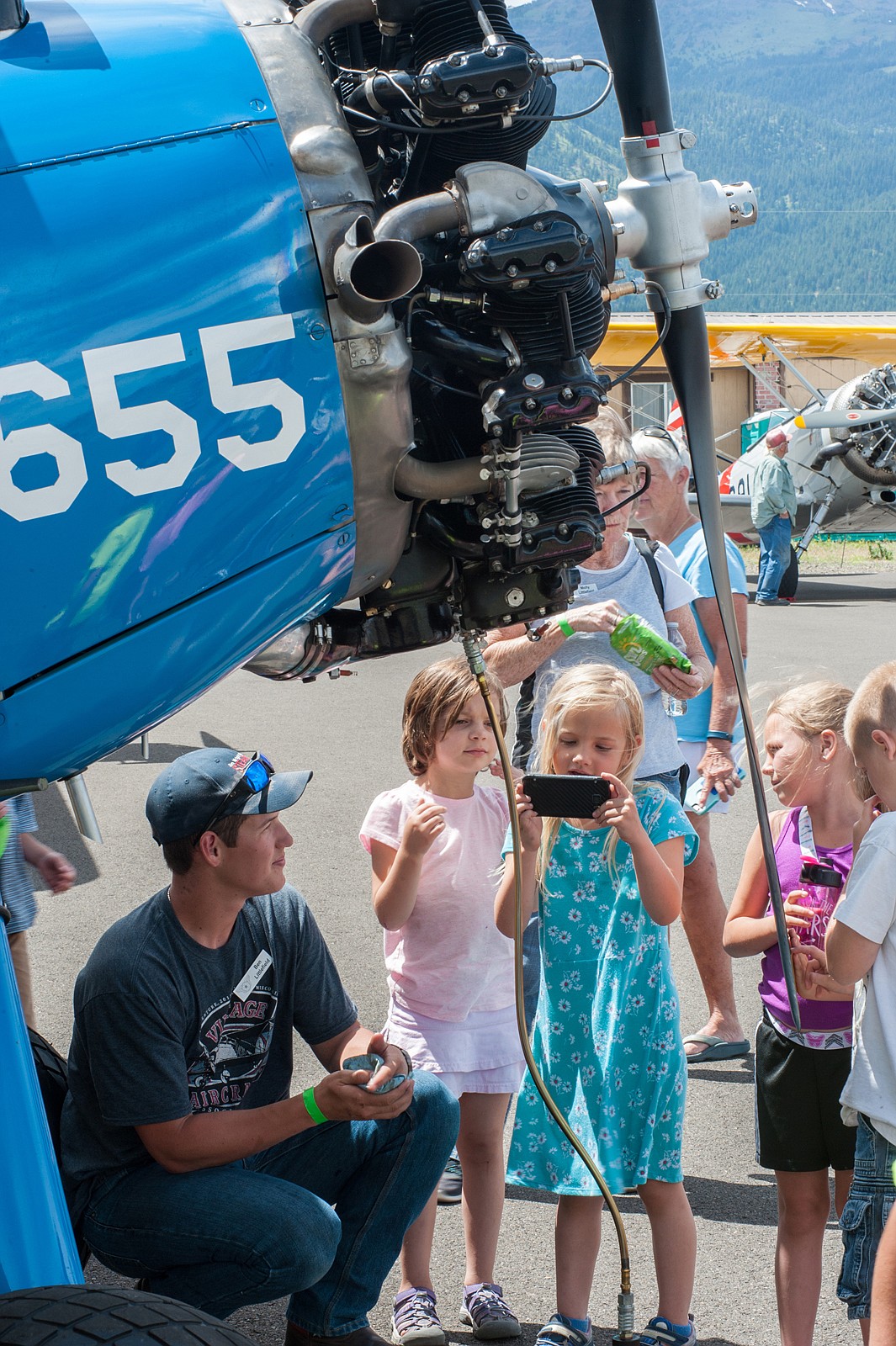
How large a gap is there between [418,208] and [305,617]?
1.75 ft

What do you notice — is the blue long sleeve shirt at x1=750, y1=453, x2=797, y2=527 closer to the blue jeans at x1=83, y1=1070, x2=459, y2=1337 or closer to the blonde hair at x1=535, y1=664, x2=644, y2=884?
the blonde hair at x1=535, y1=664, x2=644, y2=884

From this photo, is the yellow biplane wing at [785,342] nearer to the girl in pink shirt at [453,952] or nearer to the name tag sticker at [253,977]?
the girl in pink shirt at [453,952]

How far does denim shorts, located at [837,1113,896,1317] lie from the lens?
2402mm

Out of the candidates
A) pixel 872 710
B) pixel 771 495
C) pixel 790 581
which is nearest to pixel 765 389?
pixel 790 581

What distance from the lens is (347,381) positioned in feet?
5.11

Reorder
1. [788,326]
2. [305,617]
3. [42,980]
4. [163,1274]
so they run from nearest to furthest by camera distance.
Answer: [305,617], [163,1274], [42,980], [788,326]

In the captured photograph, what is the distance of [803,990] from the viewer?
8.96 ft

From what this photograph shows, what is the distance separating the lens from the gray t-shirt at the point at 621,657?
371 cm

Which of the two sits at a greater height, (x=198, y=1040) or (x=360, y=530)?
(x=360, y=530)

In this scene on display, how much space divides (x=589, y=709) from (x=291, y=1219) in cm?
126

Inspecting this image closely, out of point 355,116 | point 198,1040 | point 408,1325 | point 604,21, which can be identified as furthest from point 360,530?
point 408,1325

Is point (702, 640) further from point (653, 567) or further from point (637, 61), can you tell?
point (637, 61)

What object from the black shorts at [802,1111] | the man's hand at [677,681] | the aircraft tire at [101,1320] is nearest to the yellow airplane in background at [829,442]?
the man's hand at [677,681]

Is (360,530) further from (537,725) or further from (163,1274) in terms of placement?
(537,725)
